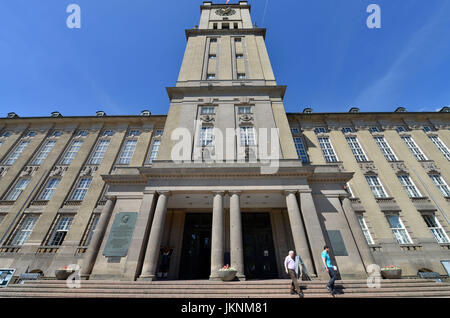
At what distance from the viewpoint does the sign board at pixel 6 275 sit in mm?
14749

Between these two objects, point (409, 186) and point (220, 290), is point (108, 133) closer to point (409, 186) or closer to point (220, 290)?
point (220, 290)

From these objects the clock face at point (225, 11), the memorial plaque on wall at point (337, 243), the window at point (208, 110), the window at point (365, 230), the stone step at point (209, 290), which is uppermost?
the clock face at point (225, 11)

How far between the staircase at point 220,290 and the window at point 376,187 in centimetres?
1099

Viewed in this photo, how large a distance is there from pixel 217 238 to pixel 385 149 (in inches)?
905

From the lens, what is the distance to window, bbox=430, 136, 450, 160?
21.9m

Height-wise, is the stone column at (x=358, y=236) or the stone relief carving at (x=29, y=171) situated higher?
the stone relief carving at (x=29, y=171)

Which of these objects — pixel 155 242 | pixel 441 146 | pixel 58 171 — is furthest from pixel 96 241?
pixel 441 146

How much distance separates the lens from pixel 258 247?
15.6 meters

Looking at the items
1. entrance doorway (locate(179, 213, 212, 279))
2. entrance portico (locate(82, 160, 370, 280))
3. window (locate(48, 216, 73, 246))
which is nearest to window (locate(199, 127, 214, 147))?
entrance portico (locate(82, 160, 370, 280))

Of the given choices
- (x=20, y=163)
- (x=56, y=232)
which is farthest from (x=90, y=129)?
(x=56, y=232)

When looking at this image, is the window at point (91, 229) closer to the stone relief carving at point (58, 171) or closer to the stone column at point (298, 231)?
the stone relief carving at point (58, 171)

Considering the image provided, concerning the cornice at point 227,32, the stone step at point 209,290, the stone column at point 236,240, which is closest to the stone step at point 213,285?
the stone step at point 209,290

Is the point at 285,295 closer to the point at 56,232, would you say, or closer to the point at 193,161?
the point at 193,161
